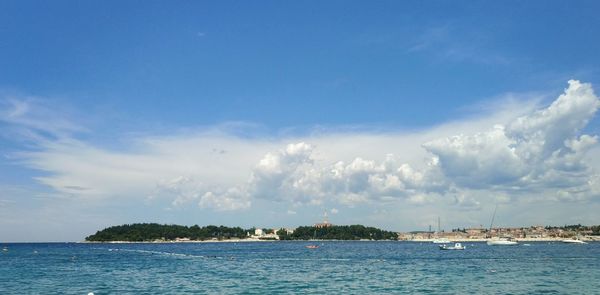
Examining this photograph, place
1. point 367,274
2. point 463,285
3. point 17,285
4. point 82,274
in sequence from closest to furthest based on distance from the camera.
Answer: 1. point 463,285
2. point 17,285
3. point 367,274
4. point 82,274

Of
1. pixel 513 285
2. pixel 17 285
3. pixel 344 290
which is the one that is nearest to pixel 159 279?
pixel 17 285

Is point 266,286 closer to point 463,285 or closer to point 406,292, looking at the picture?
point 406,292

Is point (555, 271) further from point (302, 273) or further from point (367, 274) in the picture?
point (302, 273)

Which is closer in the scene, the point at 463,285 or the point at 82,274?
the point at 463,285

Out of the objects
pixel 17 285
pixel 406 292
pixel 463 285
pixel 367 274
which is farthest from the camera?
pixel 367 274

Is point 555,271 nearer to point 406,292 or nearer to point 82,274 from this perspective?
point 406,292

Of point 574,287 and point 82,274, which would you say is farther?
point 82,274

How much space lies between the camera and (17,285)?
66.2 m

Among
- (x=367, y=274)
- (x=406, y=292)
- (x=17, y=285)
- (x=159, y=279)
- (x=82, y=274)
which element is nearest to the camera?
(x=406, y=292)

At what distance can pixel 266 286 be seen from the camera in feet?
197

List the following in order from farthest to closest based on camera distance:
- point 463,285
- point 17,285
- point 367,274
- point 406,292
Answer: point 367,274, point 17,285, point 463,285, point 406,292

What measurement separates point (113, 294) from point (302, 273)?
29.4 meters

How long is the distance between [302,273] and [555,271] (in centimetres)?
3547

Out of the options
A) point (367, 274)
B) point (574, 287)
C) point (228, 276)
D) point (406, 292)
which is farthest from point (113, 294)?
point (574, 287)
